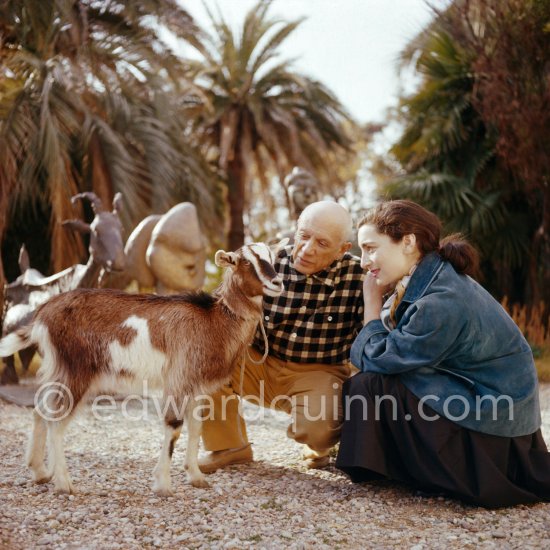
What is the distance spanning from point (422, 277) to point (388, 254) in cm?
22

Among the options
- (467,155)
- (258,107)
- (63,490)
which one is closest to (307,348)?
(63,490)

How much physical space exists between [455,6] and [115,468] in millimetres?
9743

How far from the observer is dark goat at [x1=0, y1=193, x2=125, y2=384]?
20.7 feet

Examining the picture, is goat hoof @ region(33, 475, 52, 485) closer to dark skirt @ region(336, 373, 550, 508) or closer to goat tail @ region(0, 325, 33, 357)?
goat tail @ region(0, 325, 33, 357)

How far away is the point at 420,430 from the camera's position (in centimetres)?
354

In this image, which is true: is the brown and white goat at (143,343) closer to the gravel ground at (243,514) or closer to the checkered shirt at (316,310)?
the gravel ground at (243,514)

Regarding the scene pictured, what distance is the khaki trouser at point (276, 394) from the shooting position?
4.20 metres

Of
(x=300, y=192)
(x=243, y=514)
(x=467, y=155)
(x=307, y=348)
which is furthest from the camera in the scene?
(x=467, y=155)

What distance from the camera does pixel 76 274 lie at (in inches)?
261

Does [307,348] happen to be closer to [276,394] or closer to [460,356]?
[276,394]

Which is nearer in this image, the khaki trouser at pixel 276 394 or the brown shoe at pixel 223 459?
the khaki trouser at pixel 276 394

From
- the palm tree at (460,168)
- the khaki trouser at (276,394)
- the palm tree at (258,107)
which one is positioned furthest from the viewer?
the palm tree at (258,107)

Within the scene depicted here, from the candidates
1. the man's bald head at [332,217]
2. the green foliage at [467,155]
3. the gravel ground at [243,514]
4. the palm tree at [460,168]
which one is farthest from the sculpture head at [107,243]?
the palm tree at [460,168]

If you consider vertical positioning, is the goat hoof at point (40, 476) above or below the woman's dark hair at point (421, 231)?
below
